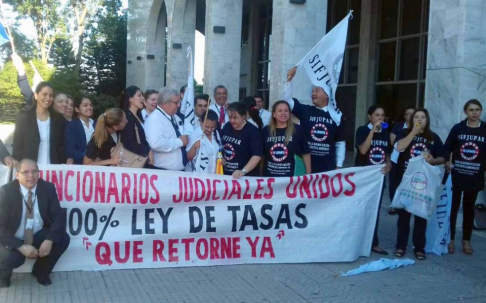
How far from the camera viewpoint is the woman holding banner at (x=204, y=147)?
6805mm

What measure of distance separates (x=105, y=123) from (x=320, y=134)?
2.56 metres

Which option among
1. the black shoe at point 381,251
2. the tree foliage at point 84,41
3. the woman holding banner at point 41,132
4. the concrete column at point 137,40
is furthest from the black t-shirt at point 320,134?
the tree foliage at point 84,41

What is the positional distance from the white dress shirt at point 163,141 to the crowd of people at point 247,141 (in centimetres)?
1

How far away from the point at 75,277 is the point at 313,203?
2.77 m

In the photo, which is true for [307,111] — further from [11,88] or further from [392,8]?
[11,88]

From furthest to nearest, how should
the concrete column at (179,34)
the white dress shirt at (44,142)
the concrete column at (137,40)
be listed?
the concrete column at (137,40)
the concrete column at (179,34)
the white dress shirt at (44,142)

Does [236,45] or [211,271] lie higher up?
[236,45]

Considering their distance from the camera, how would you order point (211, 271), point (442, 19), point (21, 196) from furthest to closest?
point (442, 19)
point (211, 271)
point (21, 196)

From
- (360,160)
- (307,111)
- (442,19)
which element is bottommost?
(360,160)

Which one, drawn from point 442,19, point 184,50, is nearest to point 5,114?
point 184,50

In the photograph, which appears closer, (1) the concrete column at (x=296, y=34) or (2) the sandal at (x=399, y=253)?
(2) the sandal at (x=399, y=253)

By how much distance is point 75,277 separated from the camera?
571 centimetres

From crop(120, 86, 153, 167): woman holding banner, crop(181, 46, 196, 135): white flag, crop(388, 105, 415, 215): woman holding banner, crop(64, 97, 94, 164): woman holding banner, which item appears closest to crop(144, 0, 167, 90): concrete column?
crop(388, 105, 415, 215): woman holding banner

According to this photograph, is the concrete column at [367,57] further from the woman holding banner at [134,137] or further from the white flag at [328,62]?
the woman holding banner at [134,137]
